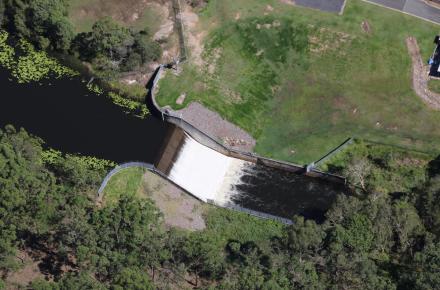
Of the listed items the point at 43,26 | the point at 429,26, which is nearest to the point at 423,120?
the point at 429,26

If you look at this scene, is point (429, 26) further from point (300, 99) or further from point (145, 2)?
point (145, 2)

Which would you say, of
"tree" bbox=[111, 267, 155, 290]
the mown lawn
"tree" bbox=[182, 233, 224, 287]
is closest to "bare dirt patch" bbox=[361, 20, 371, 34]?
the mown lawn

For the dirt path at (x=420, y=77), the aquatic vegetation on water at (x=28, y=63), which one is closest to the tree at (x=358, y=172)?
the dirt path at (x=420, y=77)

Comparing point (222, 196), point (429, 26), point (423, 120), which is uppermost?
point (429, 26)

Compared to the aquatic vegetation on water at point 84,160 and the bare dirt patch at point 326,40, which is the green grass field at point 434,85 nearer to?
the bare dirt patch at point 326,40

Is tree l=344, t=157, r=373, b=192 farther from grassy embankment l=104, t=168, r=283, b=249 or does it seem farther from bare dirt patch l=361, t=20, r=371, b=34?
bare dirt patch l=361, t=20, r=371, b=34

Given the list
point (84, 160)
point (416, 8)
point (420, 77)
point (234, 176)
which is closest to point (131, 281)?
point (84, 160)
